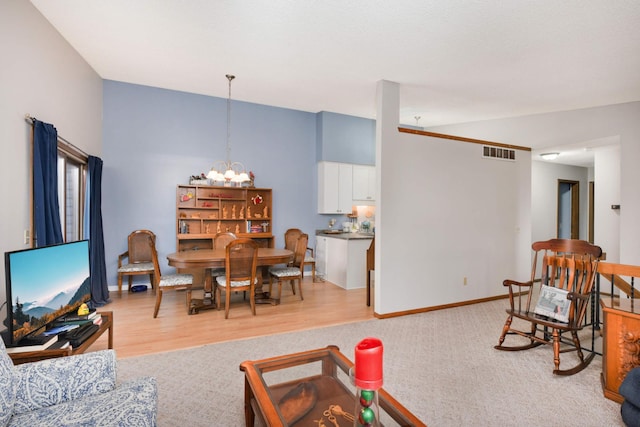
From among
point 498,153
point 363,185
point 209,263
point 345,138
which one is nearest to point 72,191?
point 209,263

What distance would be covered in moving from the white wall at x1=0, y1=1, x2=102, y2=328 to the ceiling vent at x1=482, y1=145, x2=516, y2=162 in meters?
5.33

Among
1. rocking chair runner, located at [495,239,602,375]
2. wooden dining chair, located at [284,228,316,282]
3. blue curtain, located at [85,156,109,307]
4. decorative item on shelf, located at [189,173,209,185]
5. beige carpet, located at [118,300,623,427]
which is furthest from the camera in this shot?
wooden dining chair, located at [284,228,316,282]

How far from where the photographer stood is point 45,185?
288 cm

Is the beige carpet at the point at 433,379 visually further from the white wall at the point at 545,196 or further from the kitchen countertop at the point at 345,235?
the white wall at the point at 545,196

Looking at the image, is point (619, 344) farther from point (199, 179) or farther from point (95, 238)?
point (95, 238)

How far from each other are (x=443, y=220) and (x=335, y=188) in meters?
2.33

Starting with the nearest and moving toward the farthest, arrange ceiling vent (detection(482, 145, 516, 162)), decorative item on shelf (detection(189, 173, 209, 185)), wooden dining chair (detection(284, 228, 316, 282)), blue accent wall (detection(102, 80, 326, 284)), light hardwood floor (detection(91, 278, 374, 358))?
light hardwood floor (detection(91, 278, 374, 358))
ceiling vent (detection(482, 145, 516, 162))
blue accent wall (detection(102, 80, 326, 284))
decorative item on shelf (detection(189, 173, 209, 185))
wooden dining chair (detection(284, 228, 316, 282))

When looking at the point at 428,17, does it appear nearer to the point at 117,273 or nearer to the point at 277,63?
the point at 277,63

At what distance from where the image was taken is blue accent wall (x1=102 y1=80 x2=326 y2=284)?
5.02 m

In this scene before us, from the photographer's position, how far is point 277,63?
3.87m

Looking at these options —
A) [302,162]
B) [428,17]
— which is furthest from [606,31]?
[302,162]

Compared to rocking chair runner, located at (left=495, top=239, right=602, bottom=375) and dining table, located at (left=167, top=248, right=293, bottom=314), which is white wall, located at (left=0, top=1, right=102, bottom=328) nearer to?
dining table, located at (left=167, top=248, right=293, bottom=314)

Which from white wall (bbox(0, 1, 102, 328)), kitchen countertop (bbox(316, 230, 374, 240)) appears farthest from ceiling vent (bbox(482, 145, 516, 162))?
white wall (bbox(0, 1, 102, 328))

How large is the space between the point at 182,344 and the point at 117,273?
2606 mm
